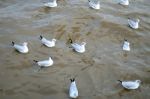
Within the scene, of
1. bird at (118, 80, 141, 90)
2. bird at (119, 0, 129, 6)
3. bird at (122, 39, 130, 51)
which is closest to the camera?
bird at (118, 80, 141, 90)

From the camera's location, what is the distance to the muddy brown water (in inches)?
439

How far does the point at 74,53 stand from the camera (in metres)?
13.0

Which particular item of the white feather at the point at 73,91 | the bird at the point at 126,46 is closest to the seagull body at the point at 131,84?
the white feather at the point at 73,91

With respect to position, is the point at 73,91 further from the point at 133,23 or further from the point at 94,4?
the point at 94,4

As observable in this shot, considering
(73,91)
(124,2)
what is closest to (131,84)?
(73,91)

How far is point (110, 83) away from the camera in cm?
1166

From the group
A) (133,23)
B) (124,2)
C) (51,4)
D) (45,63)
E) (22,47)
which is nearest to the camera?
(45,63)

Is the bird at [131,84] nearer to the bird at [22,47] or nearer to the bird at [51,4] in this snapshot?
the bird at [22,47]

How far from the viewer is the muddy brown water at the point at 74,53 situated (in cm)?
1115

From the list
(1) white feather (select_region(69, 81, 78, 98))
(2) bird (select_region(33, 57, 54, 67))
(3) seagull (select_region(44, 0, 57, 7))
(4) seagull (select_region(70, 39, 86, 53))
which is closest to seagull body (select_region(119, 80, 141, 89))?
(1) white feather (select_region(69, 81, 78, 98))

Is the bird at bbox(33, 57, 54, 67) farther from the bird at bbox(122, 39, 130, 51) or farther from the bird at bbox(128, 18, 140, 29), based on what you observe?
the bird at bbox(128, 18, 140, 29)

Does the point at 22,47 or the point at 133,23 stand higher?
the point at 22,47

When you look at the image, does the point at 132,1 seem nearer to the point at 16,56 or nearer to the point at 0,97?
the point at 16,56

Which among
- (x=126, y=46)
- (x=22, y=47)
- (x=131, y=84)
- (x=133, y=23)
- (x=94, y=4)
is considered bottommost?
(x=131, y=84)
